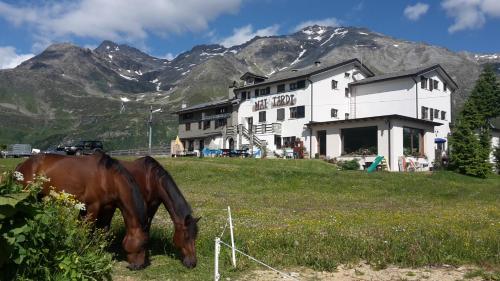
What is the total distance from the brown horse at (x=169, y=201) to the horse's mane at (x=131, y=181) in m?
0.56

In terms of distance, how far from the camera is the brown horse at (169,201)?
9977 millimetres

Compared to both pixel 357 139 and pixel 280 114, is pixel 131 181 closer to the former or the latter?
pixel 357 139

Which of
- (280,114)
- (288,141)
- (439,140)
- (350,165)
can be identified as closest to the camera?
(350,165)

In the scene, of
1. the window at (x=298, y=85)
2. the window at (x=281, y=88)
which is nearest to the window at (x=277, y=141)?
the window at (x=281, y=88)

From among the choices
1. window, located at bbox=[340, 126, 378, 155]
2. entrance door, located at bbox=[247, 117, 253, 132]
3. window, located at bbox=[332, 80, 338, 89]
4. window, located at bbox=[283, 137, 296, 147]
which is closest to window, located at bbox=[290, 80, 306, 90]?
window, located at bbox=[332, 80, 338, 89]

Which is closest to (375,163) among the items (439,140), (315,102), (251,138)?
(315,102)

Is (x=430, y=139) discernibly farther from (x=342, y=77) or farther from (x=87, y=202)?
(x=87, y=202)

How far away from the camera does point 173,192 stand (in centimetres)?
1035

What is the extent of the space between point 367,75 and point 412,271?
61.0 metres

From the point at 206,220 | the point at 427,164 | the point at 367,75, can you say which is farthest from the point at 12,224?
the point at 367,75

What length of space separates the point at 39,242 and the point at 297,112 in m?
56.3

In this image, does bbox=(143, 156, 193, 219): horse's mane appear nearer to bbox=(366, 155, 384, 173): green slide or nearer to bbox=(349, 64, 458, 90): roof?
bbox=(366, 155, 384, 173): green slide

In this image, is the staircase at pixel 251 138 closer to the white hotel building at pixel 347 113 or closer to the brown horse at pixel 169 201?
the white hotel building at pixel 347 113

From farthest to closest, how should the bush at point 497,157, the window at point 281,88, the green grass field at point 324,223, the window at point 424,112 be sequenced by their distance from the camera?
the window at point 281,88, the window at point 424,112, the bush at point 497,157, the green grass field at point 324,223
